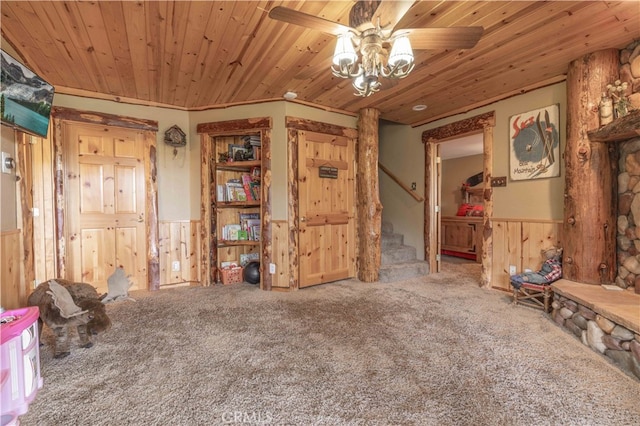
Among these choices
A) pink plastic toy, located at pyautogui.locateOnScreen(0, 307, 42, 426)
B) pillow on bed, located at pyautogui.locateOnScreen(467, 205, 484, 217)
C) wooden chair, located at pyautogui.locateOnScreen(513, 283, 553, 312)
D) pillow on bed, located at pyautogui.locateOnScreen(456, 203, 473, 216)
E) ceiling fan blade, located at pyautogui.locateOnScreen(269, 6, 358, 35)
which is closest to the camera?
pink plastic toy, located at pyautogui.locateOnScreen(0, 307, 42, 426)

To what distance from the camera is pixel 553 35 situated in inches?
86.4

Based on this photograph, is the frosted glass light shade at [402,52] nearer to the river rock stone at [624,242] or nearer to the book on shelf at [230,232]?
the river rock stone at [624,242]

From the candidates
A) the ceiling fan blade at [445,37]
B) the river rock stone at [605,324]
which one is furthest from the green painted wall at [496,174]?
the ceiling fan blade at [445,37]

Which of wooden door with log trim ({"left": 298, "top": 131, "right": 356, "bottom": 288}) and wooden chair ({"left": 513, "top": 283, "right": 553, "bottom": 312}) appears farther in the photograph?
wooden door with log trim ({"left": 298, "top": 131, "right": 356, "bottom": 288})

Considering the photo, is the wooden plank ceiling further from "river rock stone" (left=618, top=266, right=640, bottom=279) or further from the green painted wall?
"river rock stone" (left=618, top=266, right=640, bottom=279)

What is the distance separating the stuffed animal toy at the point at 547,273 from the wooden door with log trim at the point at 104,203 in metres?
4.35

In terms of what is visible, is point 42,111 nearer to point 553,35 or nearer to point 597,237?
point 553,35

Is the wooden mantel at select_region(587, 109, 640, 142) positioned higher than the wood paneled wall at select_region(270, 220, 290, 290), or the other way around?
the wooden mantel at select_region(587, 109, 640, 142)

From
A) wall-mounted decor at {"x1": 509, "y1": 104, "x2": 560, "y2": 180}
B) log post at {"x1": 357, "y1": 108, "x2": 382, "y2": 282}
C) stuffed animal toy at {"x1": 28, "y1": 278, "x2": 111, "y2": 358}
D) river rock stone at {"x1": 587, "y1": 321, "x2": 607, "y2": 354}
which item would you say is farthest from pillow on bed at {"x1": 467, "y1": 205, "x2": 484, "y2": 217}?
stuffed animal toy at {"x1": 28, "y1": 278, "x2": 111, "y2": 358}

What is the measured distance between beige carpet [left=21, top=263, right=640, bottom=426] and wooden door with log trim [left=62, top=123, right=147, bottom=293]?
865mm

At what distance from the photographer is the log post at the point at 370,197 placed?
383 cm

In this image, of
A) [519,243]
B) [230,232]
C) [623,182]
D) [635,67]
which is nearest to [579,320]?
[519,243]

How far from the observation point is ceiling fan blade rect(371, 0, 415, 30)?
4.51 ft

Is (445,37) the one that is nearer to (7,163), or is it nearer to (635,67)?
(635,67)
